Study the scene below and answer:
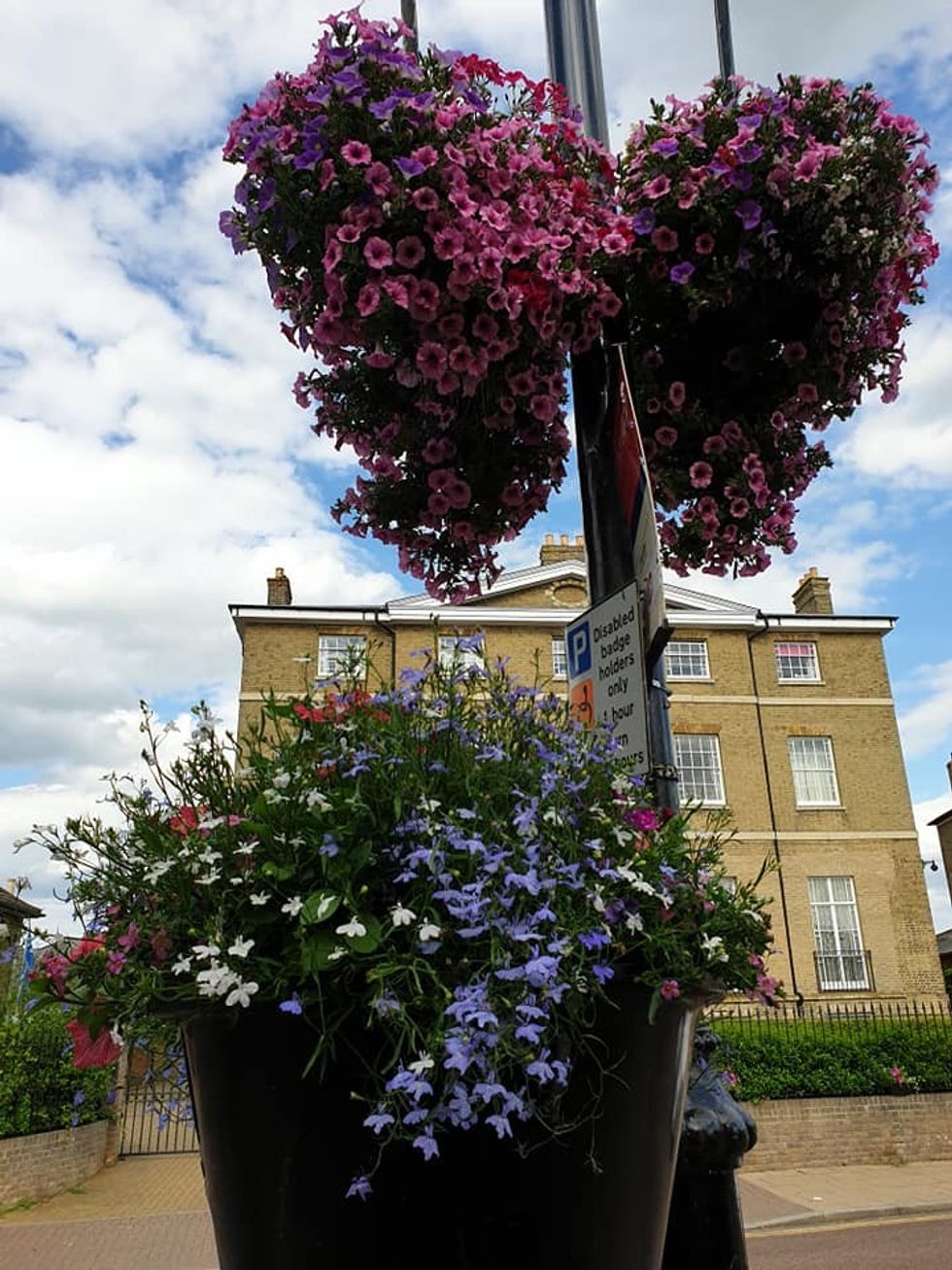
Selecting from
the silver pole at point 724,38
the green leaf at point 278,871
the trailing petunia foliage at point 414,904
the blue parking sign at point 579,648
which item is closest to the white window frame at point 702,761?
the silver pole at point 724,38

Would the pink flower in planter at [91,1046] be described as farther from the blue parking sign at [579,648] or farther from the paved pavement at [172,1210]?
the paved pavement at [172,1210]

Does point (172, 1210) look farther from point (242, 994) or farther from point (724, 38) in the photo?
point (724, 38)

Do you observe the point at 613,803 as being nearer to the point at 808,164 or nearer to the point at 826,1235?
the point at 808,164

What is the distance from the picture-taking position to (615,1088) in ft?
4.25

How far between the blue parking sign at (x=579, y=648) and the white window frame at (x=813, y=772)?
23.5 m

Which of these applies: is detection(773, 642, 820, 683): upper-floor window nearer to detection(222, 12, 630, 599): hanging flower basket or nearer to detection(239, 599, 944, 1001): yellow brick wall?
detection(239, 599, 944, 1001): yellow brick wall

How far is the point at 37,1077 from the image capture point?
10.9 m

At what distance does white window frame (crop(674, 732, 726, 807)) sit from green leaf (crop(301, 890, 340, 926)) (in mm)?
23683

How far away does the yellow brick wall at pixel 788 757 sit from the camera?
23.6m

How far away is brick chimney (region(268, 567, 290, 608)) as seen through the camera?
85.7ft

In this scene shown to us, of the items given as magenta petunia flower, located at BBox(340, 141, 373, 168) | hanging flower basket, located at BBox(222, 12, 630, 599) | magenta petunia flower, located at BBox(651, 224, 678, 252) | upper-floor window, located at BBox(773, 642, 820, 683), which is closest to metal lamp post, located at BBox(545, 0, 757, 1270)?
hanging flower basket, located at BBox(222, 12, 630, 599)

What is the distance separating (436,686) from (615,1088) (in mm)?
645

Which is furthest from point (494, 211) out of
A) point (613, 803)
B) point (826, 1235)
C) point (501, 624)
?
point (501, 624)

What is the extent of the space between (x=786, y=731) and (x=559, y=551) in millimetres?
7617
